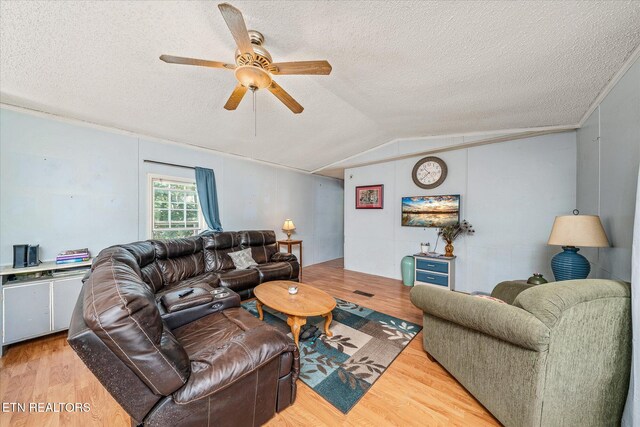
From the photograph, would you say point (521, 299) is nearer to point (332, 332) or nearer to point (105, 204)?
point (332, 332)

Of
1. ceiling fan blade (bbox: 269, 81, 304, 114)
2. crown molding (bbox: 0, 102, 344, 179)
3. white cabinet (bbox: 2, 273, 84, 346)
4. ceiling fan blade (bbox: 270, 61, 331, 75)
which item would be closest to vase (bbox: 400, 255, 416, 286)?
ceiling fan blade (bbox: 269, 81, 304, 114)

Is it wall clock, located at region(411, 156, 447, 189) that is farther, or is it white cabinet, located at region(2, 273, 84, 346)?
wall clock, located at region(411, 156, 447, 189)

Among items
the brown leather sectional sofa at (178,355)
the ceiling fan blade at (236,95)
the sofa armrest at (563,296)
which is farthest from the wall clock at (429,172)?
the brown leather sectional sofa at (178,355)

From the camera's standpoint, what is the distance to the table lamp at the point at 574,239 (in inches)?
70.5

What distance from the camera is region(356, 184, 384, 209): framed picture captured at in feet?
15.3

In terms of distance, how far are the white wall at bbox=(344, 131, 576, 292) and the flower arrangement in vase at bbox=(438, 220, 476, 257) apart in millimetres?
105

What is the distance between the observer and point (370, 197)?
4.82 meters

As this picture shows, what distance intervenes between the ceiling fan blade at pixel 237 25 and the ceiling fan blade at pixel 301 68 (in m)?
0.19

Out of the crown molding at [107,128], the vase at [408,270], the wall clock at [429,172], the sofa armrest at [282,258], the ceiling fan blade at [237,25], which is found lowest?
the vase at [408,270]

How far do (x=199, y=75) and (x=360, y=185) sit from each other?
3664 mm

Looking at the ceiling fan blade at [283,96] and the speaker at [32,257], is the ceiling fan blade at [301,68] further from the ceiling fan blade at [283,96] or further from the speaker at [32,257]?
the speaker at [32,257]

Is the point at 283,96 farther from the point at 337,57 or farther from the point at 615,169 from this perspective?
the point at 615,169

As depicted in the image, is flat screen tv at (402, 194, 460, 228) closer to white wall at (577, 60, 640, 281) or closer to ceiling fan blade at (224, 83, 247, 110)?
white wall at (577, 60, 640, 281)

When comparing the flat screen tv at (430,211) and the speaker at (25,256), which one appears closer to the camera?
the speaker at (25,256)
